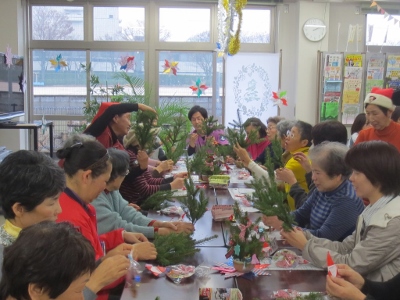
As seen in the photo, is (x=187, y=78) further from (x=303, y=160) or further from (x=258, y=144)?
(x=303, y=160)

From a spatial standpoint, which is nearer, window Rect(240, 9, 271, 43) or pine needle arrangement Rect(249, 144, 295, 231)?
pine needle arrangement Rect(249, 144, 295, 231)

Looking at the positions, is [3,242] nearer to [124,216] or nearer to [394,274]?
[124,216]

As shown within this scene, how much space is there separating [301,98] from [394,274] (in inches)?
231

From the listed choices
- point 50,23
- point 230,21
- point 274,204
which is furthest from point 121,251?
point 50,23

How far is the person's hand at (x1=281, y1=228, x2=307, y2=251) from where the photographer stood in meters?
2.29

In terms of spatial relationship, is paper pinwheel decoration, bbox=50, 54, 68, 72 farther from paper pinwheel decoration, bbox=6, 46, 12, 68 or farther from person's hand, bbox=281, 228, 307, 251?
person's hand, bbox=281, 228, 307, 251

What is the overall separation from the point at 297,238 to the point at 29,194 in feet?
4.18

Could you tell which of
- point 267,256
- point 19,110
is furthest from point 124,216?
point 19,110

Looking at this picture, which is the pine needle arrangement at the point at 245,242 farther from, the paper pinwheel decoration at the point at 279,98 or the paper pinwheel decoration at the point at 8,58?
the paper pinwheel decoration at the point at 8,58

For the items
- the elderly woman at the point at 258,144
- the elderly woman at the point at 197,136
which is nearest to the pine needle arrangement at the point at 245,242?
the elderly woman at the point at 258,144

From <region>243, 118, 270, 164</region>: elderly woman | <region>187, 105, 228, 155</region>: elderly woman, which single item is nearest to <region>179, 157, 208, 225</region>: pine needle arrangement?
<region>243, 118, 270, 164</region>: elderly woman

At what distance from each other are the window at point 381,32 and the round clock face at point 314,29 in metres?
0.89

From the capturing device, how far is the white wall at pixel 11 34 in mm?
7375

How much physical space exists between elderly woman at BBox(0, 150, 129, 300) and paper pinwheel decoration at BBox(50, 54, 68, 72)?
20.9ft
